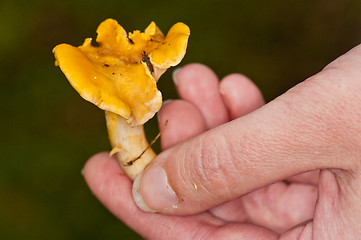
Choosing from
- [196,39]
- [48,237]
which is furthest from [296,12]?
[48,237]

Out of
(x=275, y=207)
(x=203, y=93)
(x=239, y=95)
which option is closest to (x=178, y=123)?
(x=203, y=93)

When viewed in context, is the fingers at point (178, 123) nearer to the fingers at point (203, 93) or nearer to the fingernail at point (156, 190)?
the fingers at point (203, 93)

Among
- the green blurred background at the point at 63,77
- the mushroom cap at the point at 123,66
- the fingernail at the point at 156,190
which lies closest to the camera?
the mushroom cap at the point at 123,66

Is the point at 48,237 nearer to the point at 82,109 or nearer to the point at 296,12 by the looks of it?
the point at 82,109

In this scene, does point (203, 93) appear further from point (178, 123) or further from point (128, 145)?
point (128, 145)

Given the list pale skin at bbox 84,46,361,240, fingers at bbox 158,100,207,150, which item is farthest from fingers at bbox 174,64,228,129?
fingers at bbox 158,100,207,150

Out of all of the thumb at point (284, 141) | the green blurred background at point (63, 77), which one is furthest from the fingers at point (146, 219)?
the green blurred background at point (63, 77)
